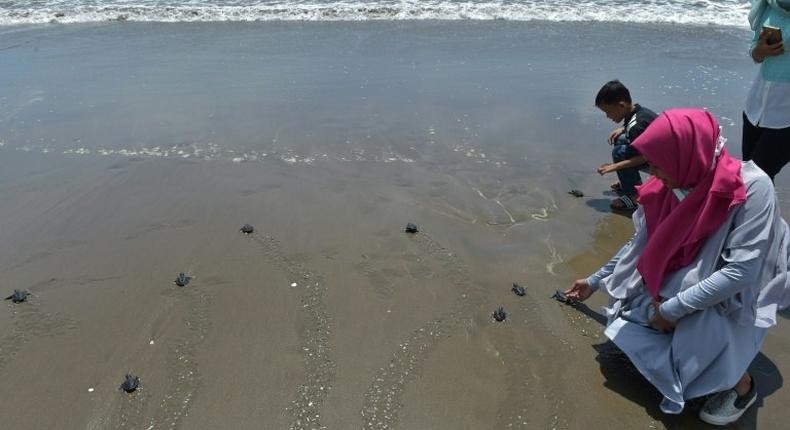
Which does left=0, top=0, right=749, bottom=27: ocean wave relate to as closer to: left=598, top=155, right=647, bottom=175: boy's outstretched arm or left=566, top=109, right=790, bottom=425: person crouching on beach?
left=598, top=155, right=647, bottom=175: boy's outstretched arm

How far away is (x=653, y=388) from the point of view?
9.83ft

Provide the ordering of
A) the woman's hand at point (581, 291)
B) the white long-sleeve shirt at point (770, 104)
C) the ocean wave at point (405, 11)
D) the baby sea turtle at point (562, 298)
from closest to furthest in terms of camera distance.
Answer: the woman's hand at point (581, 291) < the white long-sleeve shirt at point (770, 104) < the baby sea turtle at point (562, 298) < the ocean wave at point (405, 11)

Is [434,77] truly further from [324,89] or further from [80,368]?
[80,368]

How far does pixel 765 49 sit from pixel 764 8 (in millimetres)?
333

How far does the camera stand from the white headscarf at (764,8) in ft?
11.3

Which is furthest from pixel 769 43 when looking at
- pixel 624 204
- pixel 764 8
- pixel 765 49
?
pixel 624 204

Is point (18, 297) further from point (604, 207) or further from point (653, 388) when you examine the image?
point (604, 207)

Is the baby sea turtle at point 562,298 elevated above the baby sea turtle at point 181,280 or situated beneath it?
situated beneath

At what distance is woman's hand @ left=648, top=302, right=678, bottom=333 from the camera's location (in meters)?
2.80

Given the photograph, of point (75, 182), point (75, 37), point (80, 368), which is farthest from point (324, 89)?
point (75, 37)

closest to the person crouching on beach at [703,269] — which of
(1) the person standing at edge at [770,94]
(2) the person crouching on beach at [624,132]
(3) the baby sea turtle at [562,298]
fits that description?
(3) the baby sea turtle at [562,298]

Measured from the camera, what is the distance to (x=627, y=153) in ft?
16.3

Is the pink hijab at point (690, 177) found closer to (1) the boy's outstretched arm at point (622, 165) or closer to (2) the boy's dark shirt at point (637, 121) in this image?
(1) the boy's outstretched arm at point (622, 165)

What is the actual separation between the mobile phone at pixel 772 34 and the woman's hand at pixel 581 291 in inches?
77.1
